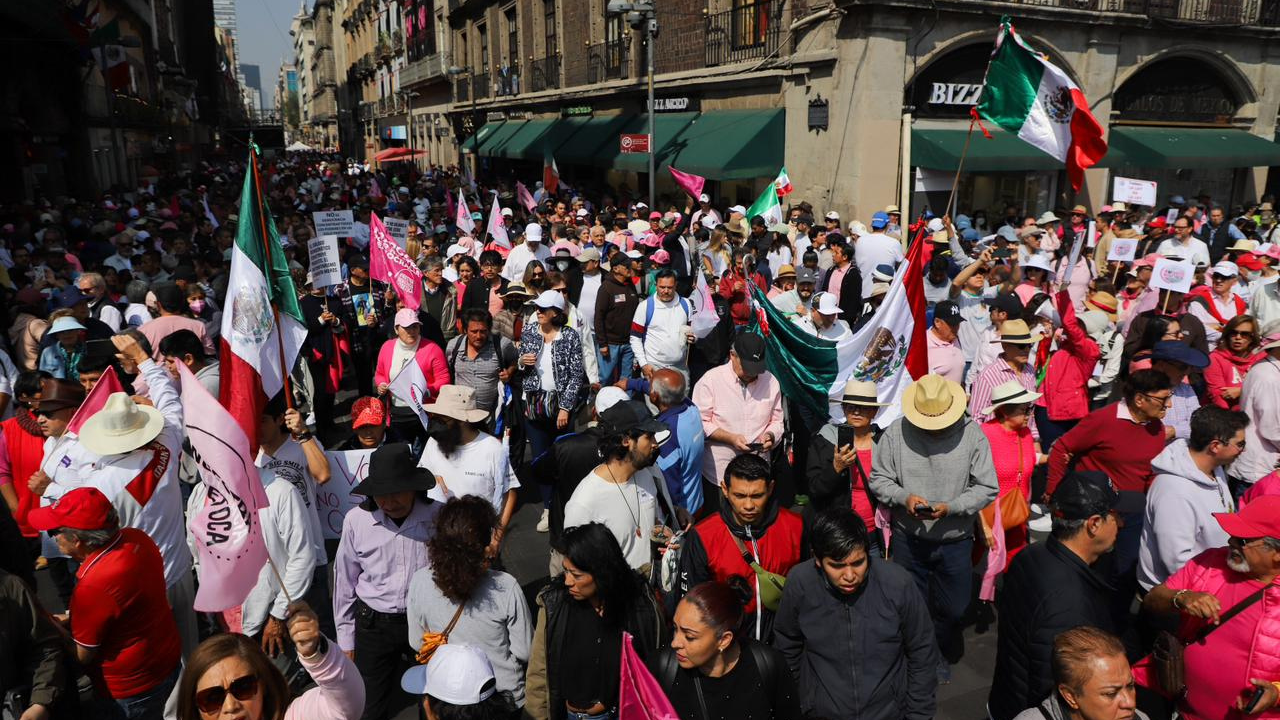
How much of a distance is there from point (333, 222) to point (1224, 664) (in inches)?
384

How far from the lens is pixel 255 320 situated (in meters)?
4.61

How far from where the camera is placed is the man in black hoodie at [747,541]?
3.55m

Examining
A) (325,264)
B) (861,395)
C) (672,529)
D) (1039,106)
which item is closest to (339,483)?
(672,529)

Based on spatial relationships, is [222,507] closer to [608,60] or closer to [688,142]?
[688,142]

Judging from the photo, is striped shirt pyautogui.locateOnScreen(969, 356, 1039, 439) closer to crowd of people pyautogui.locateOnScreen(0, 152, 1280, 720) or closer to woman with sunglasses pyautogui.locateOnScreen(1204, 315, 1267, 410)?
crowd of people pyautogui.locateOnScreen(0, 152, 1280, 720)

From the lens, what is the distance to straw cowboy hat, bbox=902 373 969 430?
4.25 m

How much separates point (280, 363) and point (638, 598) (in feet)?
9.09

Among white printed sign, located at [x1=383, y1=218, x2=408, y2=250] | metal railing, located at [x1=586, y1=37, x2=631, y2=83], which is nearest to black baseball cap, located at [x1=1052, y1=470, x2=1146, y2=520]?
white printed sign, located at [x1=383, y1=218, x2=408, y2=250]

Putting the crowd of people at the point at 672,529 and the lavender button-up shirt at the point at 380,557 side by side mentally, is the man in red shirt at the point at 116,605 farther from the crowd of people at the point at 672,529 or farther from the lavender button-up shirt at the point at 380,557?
the lavender button-up shirt at the point at 380,557

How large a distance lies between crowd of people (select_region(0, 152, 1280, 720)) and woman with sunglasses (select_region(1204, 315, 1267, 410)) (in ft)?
0.08

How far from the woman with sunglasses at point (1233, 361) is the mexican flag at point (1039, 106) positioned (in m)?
2.67

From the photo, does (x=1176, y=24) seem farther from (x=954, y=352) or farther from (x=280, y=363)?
(x=280, y=363)

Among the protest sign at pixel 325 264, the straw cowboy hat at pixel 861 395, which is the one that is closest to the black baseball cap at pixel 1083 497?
the straw cowboy hat at pixel 861 395

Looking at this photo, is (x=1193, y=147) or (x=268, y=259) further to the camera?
(x=1193, y=147)
